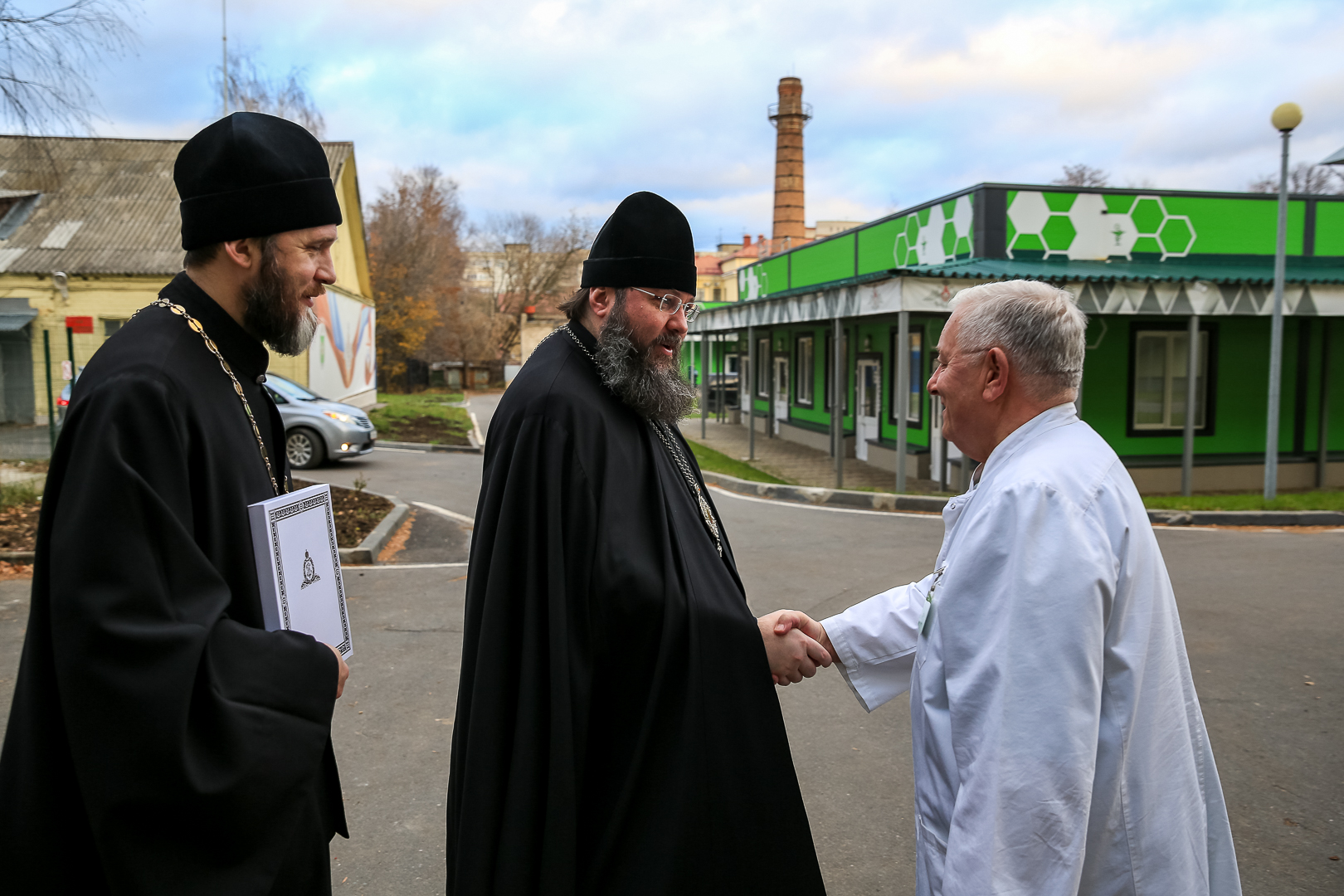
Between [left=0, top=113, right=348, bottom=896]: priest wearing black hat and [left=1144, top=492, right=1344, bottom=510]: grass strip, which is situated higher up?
[left=0, top=113, right=348, bottom=896]: priest wearing black hat

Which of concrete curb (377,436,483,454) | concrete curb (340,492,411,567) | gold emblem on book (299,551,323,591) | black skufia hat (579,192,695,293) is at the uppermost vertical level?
black skufia hat (579,192,695,293)

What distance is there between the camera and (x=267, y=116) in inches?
81.7

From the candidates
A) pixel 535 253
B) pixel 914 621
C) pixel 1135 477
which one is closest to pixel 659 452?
pixel 914 621

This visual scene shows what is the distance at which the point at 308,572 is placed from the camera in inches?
80.3

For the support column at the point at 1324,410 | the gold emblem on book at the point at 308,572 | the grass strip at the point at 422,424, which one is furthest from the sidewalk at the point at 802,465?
the gold emblem on book at the point at 308,572

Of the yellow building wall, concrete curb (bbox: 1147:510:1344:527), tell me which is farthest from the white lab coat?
the yellow building wall

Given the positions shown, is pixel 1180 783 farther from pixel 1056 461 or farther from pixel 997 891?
pixel 1056 461

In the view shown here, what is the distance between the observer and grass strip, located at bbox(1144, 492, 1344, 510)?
11.7 m

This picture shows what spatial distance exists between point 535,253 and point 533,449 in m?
62.5

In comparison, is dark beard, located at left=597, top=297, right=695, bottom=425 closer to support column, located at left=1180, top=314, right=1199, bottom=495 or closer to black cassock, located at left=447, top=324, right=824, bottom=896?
black cassock, located at left=447, top=324, right=824, bottom=896

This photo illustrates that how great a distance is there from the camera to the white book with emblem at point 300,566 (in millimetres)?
1906

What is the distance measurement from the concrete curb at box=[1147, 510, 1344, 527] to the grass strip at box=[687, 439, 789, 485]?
5227 millimetres

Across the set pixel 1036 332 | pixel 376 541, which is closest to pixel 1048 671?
pixel 1036 332

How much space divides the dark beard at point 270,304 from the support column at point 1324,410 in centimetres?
1670
